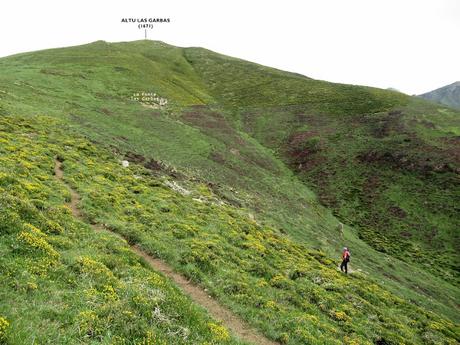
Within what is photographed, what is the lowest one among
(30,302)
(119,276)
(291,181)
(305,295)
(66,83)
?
(291,181)

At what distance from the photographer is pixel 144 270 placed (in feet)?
51.3

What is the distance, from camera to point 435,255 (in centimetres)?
4903

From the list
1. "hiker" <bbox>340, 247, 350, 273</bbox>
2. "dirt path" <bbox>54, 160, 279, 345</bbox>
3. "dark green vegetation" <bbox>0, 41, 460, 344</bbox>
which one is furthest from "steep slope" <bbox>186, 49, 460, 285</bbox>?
"dirt path" <bbox>54, 160, 279, 345</bbox>

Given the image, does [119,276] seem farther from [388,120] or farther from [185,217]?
[388,120]

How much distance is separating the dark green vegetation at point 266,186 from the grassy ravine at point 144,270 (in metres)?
0.15

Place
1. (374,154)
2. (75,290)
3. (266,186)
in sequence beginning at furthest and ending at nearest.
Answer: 1. (374,154)
2. (266,186)
3. (75,290)

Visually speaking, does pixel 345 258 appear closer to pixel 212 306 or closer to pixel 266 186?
pixel 212 306

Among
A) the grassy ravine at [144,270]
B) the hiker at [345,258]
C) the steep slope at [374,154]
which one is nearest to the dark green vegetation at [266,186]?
the grassy ravine at [144,270]

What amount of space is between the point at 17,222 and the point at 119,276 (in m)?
4.83

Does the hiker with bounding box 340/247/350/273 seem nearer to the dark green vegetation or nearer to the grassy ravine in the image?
the grassy ravine

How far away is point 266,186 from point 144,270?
140ft

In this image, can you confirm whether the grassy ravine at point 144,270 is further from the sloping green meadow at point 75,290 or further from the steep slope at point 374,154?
the steep slope at point 374,154

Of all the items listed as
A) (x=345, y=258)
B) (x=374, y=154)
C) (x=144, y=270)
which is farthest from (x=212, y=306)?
(x=374, y=154)

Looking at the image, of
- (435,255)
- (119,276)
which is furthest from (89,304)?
(435,255)
